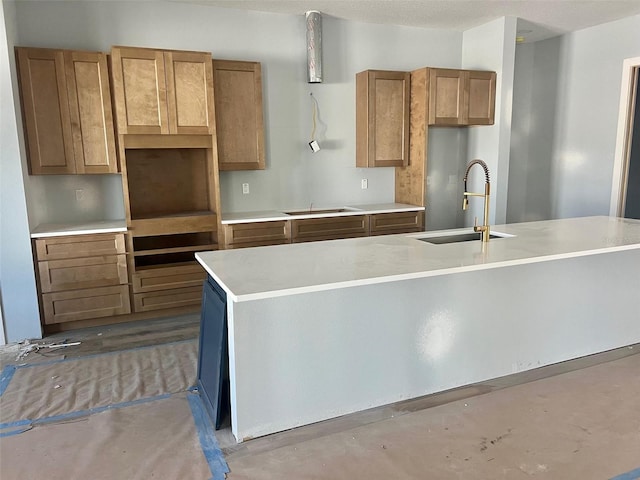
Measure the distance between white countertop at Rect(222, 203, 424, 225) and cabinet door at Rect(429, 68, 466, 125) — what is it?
92cm

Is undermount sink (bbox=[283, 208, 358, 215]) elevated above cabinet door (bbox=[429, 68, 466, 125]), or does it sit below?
below

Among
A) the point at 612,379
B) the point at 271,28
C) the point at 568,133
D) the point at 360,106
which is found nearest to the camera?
the point at 612,379

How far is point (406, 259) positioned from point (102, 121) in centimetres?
277

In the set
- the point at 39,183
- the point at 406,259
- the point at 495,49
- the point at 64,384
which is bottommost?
the point at 64,384

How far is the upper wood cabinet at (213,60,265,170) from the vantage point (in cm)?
410

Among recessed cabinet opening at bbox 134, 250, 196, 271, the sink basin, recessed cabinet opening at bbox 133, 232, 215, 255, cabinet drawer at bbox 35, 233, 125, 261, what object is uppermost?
the sink basin

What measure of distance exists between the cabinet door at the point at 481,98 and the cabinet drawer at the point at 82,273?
11.9 ft

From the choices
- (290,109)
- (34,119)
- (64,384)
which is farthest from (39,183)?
(290,109)

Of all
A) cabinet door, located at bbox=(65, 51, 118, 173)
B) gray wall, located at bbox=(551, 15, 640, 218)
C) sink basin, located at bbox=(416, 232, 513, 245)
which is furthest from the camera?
gray wall, located at bbox=(551, 15, 640, 218)

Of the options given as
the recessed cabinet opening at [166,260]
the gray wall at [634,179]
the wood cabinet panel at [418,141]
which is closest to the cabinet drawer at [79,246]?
the recessed cabinet opening at [166,260]

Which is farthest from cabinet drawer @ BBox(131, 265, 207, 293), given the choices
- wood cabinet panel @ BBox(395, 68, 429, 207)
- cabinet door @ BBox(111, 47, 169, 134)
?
wood cabinet panel @ BBox(395, 68, 429, 207)

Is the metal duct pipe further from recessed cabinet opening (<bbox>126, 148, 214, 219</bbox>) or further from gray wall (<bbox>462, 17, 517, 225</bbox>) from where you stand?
gray wall (<bbox>462, 17, 517, 225</bbox>)

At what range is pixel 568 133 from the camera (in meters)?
5.46

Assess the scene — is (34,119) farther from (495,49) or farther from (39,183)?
(495,49)
